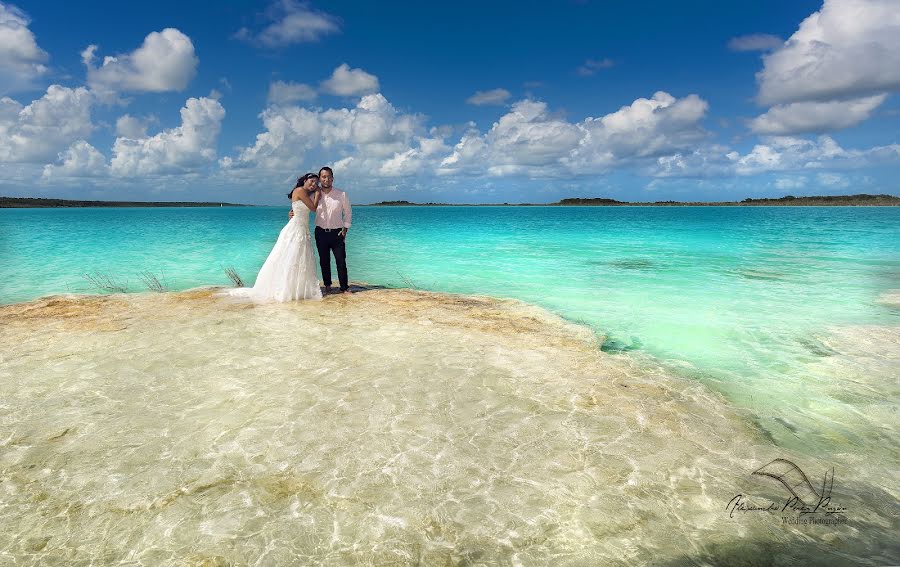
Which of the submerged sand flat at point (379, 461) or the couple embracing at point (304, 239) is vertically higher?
the couple embracing at point (304, 239)

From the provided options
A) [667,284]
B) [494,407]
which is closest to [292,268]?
[494,407]

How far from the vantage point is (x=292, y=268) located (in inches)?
380

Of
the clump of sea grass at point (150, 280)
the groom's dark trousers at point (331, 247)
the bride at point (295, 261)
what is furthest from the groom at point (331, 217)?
the clump of sea grass at point (150, 280)

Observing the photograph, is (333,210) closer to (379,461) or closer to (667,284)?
(379,461)

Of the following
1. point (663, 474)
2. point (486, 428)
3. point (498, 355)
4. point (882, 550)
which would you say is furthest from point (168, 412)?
point (882, 550)

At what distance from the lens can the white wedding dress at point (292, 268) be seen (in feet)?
31.5

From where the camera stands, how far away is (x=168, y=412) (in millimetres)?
4582

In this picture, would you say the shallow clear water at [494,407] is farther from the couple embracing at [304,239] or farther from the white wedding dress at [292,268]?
the couple embracing at [304,239]

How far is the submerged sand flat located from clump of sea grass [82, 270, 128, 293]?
7.07 meters

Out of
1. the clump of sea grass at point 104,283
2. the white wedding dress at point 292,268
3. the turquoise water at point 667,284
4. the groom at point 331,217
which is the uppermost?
the groom at point 331,217

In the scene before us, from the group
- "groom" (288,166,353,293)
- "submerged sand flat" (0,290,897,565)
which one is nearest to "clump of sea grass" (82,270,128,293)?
"groom" (288,166,353,293)

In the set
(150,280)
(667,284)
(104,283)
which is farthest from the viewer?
(150,280)

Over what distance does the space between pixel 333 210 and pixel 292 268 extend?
1504mm

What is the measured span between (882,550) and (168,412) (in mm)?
5886
